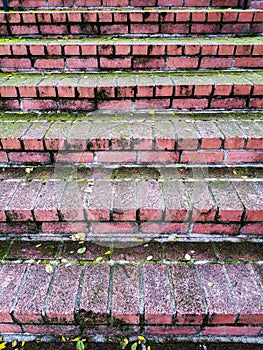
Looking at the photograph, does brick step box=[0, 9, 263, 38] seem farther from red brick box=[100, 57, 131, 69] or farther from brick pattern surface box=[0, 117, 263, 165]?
Result: brick pattern surface box=[0, 117, 263, 165]

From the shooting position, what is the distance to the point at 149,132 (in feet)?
5.98

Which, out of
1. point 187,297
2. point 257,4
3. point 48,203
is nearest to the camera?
point 187,297

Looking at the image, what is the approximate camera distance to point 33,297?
135cm

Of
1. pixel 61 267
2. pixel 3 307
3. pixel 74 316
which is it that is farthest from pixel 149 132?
pixel 3 307

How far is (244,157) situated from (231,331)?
105 centimetres

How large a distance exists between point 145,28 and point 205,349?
248 cm

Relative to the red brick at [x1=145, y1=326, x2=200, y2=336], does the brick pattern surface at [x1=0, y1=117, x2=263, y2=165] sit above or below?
above

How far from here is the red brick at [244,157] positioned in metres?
1.81

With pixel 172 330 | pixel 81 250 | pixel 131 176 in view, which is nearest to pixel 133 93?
pixel 131 176

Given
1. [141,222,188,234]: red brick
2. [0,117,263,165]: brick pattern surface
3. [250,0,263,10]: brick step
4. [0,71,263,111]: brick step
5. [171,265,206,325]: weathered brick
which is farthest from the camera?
[250,0,263,10]: brick step

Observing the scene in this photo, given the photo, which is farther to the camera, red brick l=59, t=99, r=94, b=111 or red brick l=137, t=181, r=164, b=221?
red brick l=59, t=99, r=94, b=111

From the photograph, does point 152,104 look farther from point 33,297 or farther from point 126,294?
point 33,297

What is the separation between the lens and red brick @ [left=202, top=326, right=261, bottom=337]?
135 cm

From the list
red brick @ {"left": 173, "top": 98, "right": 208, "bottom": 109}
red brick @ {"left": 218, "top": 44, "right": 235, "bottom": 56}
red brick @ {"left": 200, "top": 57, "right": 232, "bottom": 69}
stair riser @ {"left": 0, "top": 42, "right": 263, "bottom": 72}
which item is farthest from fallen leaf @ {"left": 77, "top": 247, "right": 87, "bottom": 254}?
red brick @ {"left": 218, "top": 44, "right": 235, "bottom": 56}
